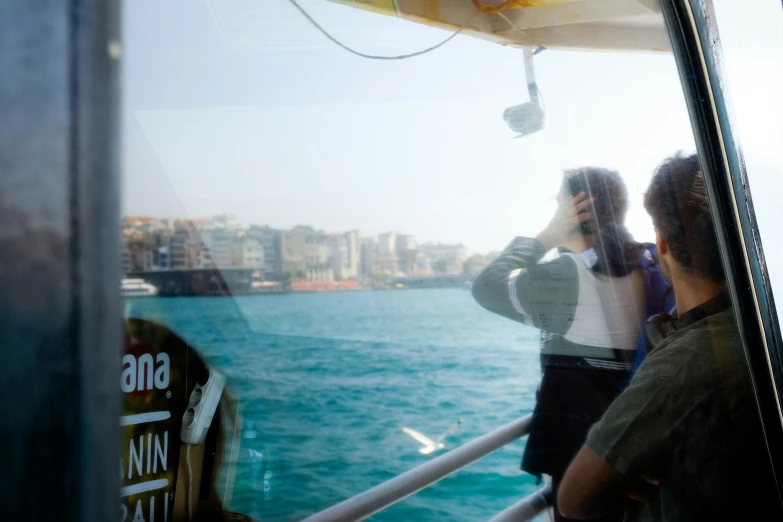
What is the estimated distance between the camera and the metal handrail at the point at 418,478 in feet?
6.13

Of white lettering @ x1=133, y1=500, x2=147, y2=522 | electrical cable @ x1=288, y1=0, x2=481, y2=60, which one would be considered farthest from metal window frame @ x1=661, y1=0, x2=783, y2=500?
white lettering @ x1=133, y1=500, x2=147, y2=522

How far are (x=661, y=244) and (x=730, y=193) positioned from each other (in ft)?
0.85

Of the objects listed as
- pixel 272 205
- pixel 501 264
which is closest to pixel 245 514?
pixel 501 264

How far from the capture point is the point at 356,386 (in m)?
4.04

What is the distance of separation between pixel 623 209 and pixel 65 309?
140 centimetres

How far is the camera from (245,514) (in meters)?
2.16

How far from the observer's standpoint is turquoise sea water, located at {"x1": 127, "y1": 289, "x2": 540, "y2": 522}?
7.52 ft

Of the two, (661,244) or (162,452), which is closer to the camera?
(661,244)

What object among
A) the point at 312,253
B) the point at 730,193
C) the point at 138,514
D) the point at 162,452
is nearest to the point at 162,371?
the point at 162,452

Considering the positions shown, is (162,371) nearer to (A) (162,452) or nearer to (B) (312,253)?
(A) (162,452)

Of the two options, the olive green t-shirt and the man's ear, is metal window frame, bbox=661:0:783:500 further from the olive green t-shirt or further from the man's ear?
the man's ear

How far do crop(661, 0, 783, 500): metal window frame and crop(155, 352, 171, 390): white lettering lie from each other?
1507mm

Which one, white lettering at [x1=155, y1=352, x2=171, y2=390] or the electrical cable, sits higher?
the electrical cable

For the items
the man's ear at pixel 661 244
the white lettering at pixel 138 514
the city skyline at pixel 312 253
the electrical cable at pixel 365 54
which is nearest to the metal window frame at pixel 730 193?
the man's ear at pixel 661 244
